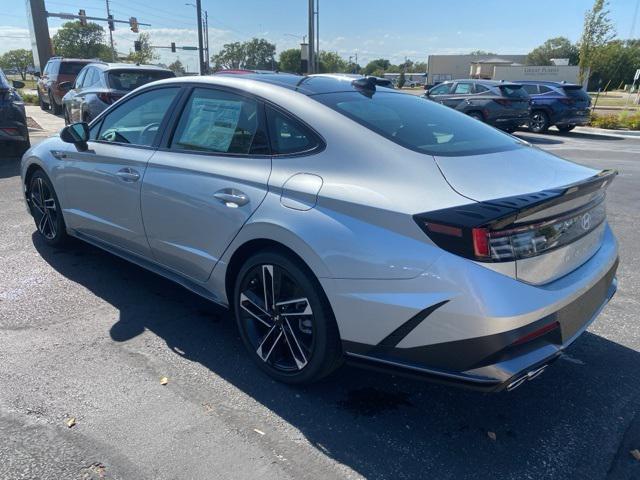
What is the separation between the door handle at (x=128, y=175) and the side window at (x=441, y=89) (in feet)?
50.1

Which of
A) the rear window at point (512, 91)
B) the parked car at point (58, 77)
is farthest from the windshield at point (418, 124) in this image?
the parked car at point (58, 77)

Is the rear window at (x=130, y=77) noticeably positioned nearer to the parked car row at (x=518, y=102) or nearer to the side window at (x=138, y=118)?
the side window at (x=138, y=118)

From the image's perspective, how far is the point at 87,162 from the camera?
4164mm

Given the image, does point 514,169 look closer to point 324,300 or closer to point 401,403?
point 324,300

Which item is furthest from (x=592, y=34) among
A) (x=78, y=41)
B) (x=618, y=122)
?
(x=78, y=41)

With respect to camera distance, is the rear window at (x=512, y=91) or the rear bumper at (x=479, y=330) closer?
the rear bumper at (x=479, y=330)

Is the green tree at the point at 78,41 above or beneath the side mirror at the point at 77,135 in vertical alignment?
above

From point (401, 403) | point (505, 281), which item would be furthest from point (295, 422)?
point (505, 281)

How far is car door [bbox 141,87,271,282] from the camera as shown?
298cm

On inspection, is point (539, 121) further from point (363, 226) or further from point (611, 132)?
point (363, 226)

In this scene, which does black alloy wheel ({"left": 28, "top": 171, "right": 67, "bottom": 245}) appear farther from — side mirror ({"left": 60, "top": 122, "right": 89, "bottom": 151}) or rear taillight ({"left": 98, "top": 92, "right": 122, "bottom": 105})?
rear taillight ({"left": 98, "top": 92, "right": 122, "bottom": 105})

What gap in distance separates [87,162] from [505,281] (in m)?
3.38

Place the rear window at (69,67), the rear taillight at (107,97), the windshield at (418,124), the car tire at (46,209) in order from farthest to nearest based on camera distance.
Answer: the rear window at (69,67) → the rear taillight at (107,97) → the car tire at (46,209) → the windshield at (418,124)

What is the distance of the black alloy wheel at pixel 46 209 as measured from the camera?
4.79m
